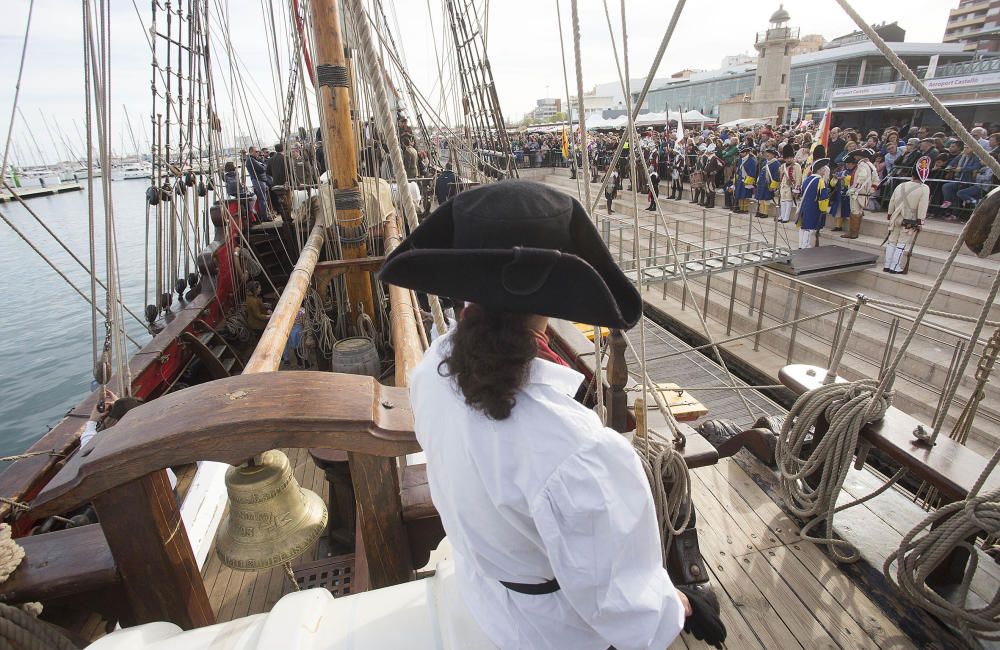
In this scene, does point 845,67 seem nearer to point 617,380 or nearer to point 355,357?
point 355,357

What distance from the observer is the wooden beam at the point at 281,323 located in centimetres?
191

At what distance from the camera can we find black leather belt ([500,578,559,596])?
96cm

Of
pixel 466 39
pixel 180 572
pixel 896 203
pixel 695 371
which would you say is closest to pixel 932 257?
pixel 896 203

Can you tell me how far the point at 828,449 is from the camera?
2.05 m


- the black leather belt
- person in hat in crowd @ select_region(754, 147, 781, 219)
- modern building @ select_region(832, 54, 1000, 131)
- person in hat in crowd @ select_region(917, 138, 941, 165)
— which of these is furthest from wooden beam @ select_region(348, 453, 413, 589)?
modern building @ select_region(832, 54, 1000, 131)

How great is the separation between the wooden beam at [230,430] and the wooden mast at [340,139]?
3.00 meters

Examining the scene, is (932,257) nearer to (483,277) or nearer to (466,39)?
(466,39)

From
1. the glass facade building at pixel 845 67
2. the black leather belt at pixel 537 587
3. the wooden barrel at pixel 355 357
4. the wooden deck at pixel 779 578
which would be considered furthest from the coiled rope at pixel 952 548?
the glass facade building at pixel 845 67

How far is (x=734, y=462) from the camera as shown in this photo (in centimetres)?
271

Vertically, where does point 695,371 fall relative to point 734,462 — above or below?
below

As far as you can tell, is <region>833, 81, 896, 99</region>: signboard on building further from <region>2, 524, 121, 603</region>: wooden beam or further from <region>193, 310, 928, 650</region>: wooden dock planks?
<region>2, 524, 121, 603</region>: wooden beam

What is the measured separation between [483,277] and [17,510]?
229cm

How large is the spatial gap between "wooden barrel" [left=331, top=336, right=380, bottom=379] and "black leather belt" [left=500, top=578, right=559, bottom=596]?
9.13 ft

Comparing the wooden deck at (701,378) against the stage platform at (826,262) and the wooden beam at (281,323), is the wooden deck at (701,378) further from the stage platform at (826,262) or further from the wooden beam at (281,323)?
the wooden beam at (281,323)
